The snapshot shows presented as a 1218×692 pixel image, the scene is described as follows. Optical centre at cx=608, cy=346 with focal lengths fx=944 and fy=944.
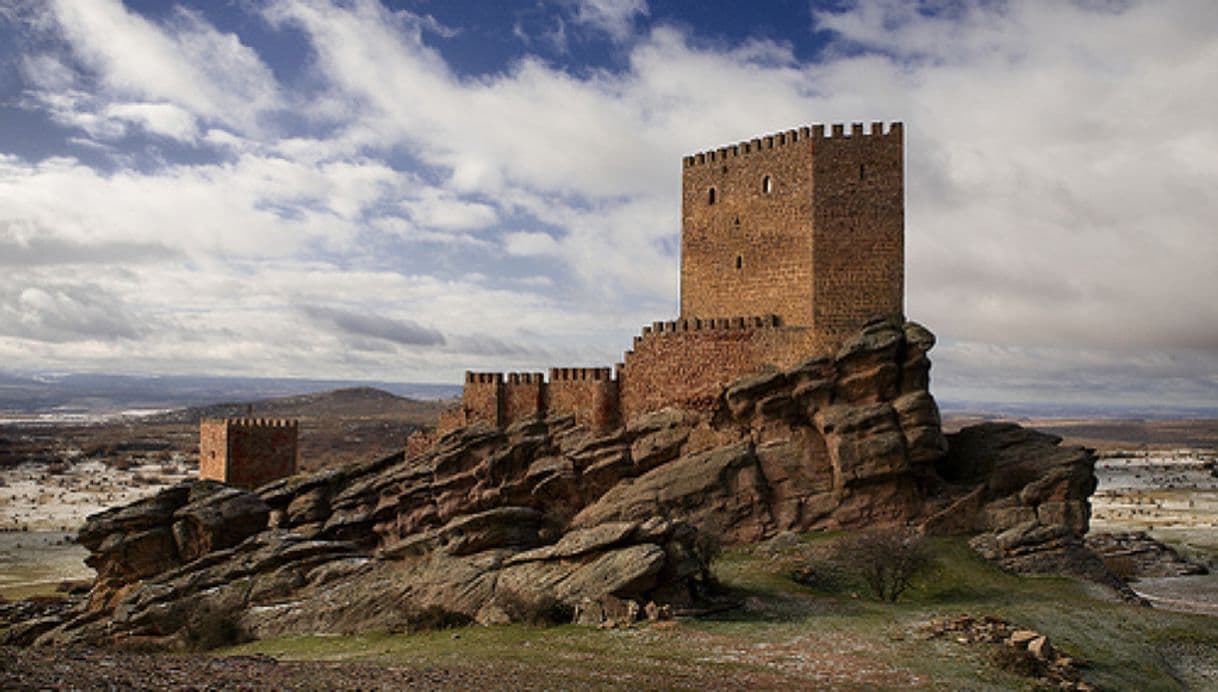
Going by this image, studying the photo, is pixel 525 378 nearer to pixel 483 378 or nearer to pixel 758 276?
pixel 483 378

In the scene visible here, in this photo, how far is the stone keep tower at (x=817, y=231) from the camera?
3497 cm

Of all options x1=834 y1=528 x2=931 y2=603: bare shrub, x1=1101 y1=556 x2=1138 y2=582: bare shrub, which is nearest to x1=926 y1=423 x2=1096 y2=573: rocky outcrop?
x1=834 y1=528 x2=931 y2=603: bare shrub

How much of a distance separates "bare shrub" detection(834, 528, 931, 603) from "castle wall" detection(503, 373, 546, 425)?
1482 centimetres

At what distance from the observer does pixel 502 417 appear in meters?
39.4

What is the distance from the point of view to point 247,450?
148 feet

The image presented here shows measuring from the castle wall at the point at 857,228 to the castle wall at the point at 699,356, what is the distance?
5.08ft

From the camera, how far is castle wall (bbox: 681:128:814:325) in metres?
35.8

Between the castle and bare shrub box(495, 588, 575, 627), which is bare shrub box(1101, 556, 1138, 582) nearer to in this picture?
the castle

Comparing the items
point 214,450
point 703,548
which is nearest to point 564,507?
point 703,548

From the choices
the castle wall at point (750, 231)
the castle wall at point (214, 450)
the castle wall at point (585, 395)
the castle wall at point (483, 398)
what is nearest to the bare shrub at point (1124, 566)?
the castle wall at point (750, 231)

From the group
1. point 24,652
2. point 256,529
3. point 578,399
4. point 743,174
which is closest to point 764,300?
point 743,174

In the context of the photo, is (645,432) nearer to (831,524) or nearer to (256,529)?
(831,524)

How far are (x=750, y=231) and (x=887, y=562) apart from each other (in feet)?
48.7

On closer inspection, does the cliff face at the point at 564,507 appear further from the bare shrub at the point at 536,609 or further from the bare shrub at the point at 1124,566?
the bare shrub at the point at 1124,566
